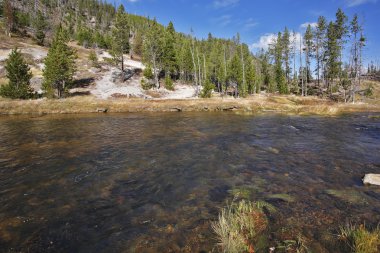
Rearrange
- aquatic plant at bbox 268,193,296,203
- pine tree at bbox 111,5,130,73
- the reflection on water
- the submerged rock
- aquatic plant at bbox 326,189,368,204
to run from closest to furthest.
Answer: the reflection on water, aquatic plant at bbox 326,189,368,204, aquatic plant at bbox 268,193,296,203, the submerged rock, pine tree at bbox 111,5,130,73

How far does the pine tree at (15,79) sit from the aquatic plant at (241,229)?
45492 mm

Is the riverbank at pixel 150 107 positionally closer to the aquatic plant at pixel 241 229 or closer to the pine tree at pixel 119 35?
the pine tree at pixel 119 35

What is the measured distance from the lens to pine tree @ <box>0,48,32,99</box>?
40250mm

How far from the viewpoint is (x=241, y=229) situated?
664 cm

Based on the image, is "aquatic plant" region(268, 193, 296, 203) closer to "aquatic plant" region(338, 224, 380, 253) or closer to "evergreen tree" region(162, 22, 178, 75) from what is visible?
"aquatic plant" region(338, 224, 380, 253)

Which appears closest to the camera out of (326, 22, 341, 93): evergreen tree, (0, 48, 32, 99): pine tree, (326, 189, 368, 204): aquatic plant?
(326, 189, 368, 204): aquatic plant

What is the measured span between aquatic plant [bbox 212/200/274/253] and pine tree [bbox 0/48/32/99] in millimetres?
45492

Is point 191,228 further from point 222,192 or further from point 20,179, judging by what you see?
point 20,179

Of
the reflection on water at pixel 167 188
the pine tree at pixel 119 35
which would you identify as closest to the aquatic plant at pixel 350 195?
the reflection on water at pixel 167 188

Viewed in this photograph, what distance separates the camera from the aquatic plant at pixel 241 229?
6.04 metres

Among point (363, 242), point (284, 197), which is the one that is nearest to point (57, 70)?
point (284, 197)

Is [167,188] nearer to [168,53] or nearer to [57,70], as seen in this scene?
[57,70]

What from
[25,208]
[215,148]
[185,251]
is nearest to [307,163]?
[215,148]

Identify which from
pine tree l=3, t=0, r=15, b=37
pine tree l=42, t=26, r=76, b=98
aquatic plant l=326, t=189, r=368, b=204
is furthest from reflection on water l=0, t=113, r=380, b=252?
pine tree l=3, t=0, r=15, b=37
